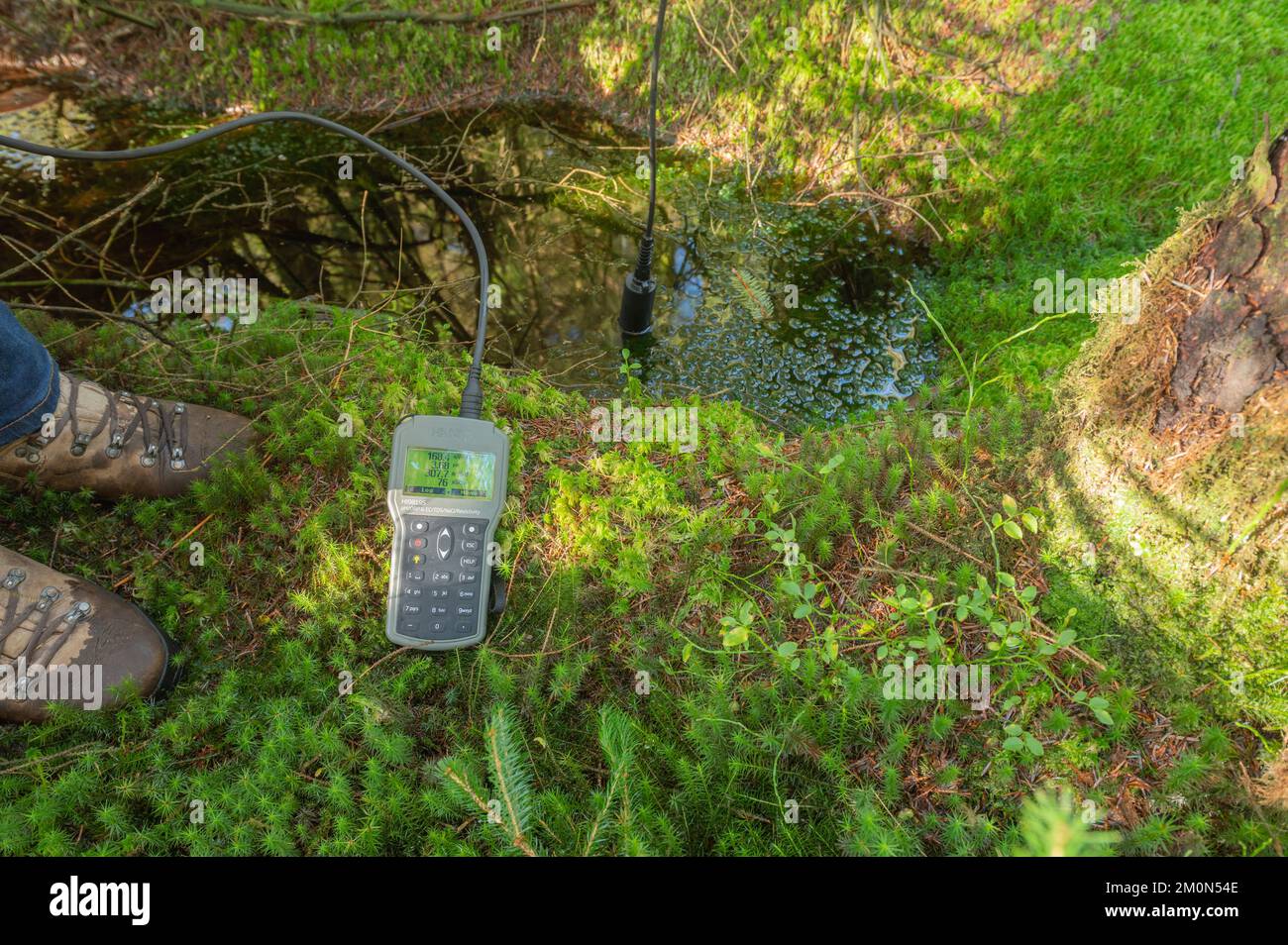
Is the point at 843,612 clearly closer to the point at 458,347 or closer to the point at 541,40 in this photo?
the point at 458,347

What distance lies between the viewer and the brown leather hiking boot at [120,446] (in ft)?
7.85

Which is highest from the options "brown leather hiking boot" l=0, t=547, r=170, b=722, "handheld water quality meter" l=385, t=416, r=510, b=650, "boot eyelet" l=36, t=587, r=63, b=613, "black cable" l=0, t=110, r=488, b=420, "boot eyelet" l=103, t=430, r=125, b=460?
"black cable" l=0, t=110, r=488, b=420

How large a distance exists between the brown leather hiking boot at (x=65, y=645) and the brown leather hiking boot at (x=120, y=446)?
36 centimetres

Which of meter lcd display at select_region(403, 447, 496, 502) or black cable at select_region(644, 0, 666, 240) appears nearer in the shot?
meter lcd display at select_region(403, 447, 496, 502)

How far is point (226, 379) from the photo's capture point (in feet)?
9.55

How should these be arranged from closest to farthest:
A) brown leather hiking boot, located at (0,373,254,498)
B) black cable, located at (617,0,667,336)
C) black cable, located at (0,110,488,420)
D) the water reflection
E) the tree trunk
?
the tree trunk, black cable, located at (0,110,488,420), brown leather hiking boot, located at (0,373,254,498), black cable, located at (617,0,667,336), the water reflection

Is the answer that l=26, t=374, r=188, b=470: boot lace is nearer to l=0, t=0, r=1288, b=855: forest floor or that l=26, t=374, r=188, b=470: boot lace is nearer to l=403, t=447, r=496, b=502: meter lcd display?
l=0, t=0, r=1288, b=855: forest floor

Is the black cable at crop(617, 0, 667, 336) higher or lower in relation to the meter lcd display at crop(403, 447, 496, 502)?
higher

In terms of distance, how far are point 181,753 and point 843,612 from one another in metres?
1.88

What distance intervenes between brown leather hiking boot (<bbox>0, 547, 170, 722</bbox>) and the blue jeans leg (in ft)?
1.38

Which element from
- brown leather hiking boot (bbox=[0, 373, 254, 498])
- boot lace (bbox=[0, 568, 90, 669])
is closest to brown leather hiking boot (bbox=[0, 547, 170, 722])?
boot lace (bbox=[0, 568, 90, 669])

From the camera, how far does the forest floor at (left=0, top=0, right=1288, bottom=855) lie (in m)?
1.61

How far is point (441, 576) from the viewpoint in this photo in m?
2.13

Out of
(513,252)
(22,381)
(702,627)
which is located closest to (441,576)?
(702,627)
